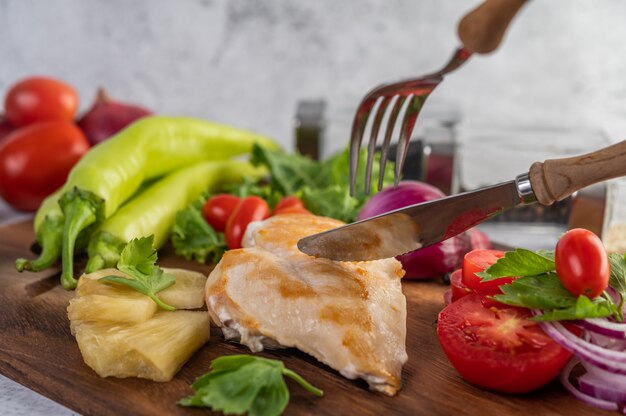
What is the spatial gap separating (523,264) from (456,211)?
0.28m

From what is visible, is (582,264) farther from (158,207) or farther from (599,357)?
(158,207)

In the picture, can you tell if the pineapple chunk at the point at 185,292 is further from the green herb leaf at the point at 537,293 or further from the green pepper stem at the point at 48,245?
the green herb leaf at the point at 537,293

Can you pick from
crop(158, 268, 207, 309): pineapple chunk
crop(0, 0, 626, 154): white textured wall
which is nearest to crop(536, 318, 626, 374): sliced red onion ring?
crop(158, 268, 207, 309): pineapple chunk

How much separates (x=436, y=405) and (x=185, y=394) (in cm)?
77

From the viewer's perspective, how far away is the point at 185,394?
7.38 ft

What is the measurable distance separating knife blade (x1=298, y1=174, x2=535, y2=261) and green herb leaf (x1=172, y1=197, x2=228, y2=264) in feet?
2.91

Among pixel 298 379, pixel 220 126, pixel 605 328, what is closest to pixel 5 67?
pixel 220 126

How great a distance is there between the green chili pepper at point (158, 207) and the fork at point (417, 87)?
98 cm

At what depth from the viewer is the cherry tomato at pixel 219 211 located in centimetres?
365

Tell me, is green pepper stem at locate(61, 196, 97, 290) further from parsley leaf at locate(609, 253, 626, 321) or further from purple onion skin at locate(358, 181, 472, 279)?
parsley leaf at locate(609, 253, 626, 321)

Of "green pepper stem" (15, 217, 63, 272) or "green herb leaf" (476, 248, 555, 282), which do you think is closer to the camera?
"green herb leaf" (476, 248, 555, 282)

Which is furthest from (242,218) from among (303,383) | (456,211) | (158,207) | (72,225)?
(303,383)

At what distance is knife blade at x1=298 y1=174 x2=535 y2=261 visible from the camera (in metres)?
2.42

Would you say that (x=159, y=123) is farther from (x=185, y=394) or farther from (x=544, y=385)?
(x=544, y=385)
